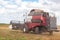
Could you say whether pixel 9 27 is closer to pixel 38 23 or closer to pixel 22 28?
pixel 22 28

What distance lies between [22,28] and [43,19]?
2340mm

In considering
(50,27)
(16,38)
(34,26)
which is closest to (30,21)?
(34,26)

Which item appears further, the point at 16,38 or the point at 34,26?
the point at 34,26

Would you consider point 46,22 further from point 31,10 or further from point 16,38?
point 16,38

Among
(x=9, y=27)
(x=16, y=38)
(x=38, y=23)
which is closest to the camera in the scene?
(x=16, y=38)

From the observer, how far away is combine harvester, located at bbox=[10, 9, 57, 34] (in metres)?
17.7

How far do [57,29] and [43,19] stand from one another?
173 centimetres

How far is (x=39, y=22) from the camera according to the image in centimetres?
1759

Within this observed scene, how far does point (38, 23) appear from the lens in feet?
58.0

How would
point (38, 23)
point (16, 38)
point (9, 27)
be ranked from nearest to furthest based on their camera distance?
point (16, 38), point (38, 23), point (9, 27)

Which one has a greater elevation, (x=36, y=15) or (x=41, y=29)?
(x=36, y=15)

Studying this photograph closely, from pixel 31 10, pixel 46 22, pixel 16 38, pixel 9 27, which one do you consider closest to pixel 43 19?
pixel 46 22

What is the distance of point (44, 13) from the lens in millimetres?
17984

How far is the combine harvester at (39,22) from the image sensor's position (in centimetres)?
1770
